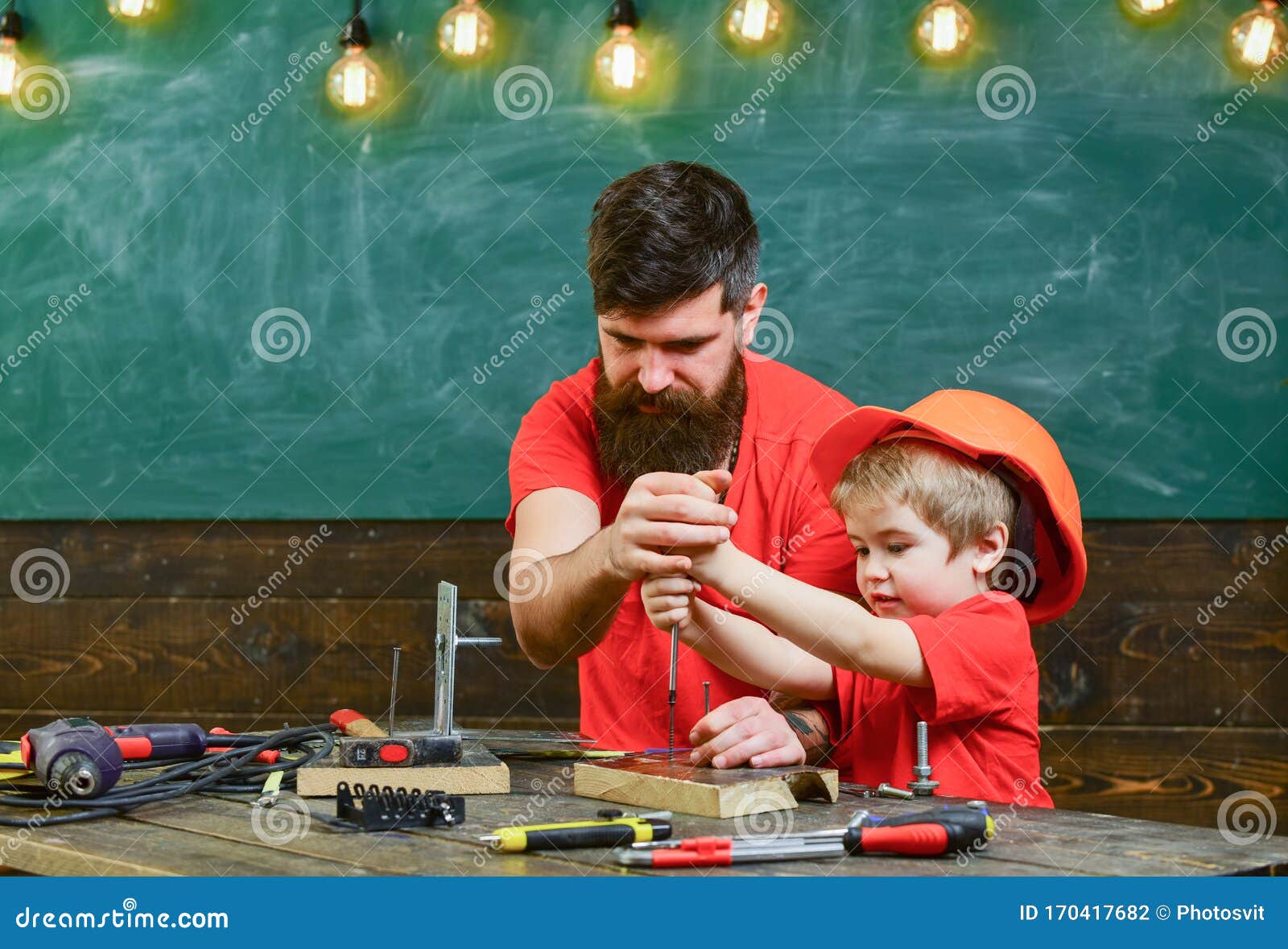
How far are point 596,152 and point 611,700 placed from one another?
150cm

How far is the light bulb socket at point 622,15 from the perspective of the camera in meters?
2.98

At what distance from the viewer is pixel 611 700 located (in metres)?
2.16

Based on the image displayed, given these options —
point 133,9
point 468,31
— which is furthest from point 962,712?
point 133,9

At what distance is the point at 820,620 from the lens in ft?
4.85

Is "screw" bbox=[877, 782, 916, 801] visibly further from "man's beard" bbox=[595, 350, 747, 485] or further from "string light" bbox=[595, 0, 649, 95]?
"string light" bbox=[595, 0, 649, 95]

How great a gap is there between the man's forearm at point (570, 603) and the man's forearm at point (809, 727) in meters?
0.29

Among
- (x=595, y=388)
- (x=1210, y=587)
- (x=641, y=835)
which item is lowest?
(x=641, y=835)

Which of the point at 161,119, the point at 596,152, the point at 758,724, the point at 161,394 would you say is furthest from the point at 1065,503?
the point at 161,119

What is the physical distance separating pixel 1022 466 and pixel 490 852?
91cm

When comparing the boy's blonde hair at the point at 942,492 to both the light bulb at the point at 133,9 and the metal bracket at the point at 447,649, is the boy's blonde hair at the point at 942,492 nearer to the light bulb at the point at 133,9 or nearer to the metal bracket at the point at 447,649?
the metal bracket at the point at 447,649

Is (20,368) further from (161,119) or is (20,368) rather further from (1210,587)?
(1210,587)

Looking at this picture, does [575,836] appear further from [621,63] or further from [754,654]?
→ [621,63]

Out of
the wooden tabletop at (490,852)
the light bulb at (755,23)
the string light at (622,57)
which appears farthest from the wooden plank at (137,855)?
the light bulb at (755,23)

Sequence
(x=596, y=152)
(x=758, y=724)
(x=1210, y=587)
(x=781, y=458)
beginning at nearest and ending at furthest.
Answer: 1. (x=758, y=724)
2. (x=781, y=458)
3. (x=1210, y=587)
4. (x=596, y=152)
